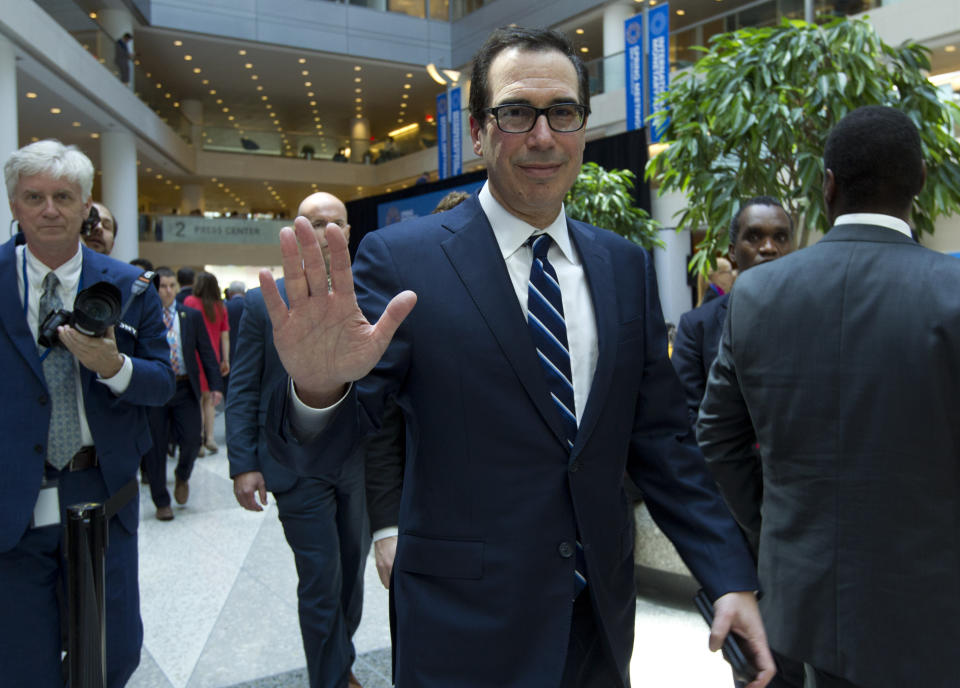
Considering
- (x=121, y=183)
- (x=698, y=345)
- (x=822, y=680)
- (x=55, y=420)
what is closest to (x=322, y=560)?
(x=55, y=420)

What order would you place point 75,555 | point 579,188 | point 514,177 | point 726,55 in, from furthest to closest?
point 579,188 → point 726,55 → point 75,555 → point 514,177

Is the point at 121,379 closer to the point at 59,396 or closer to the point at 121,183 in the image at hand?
the point at 59,396

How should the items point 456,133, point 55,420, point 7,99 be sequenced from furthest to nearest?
1. point 456,133
2. point 7,99
3. point 55,420

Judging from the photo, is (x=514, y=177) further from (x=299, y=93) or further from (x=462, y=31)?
(x=299, y=93)

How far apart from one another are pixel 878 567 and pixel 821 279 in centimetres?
61

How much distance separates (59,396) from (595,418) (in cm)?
164

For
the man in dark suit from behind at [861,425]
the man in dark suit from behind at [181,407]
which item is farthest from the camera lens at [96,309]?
the man in dark suit from behind at [181,407]

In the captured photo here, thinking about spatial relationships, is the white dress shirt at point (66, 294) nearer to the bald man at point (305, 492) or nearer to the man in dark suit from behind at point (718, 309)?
the bald man at point (305, 492)

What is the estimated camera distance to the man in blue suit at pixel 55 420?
220cm

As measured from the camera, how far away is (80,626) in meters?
2.14

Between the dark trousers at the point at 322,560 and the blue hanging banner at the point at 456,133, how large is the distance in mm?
18172

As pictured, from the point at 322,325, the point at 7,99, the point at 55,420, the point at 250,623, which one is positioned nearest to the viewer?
the point at 322,325

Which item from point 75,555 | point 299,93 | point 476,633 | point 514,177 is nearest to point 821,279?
point 514,177

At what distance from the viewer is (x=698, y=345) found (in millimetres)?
3002
